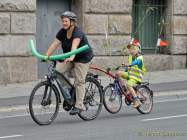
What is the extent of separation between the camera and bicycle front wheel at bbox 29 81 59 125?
35.7 ft

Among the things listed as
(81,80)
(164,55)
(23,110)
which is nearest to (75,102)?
(81,80)

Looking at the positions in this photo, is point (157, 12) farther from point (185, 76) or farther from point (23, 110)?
point (23, 110)

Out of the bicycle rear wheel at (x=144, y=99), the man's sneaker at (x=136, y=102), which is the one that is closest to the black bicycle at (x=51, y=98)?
the man's sneaker at (x=136, y=102)

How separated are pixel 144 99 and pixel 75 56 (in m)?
2.05

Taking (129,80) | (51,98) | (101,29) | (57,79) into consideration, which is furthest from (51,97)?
(101,29)

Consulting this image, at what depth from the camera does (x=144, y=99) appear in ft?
41.9

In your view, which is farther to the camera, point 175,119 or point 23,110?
point 23,110

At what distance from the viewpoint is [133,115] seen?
12539mm

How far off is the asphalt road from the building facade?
455 cm

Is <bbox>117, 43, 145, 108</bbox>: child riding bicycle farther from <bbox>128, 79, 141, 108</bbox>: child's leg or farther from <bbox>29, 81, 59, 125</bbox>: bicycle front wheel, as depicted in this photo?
<bbox>29, 81, 59, 125</bbox>: bicycle front wheel

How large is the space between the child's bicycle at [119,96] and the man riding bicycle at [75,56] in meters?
0.89

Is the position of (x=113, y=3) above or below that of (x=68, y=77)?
above

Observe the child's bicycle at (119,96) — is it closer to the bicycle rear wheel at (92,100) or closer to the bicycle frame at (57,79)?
the bicycle rear wheel at (92,100)

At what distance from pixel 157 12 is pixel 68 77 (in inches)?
420
